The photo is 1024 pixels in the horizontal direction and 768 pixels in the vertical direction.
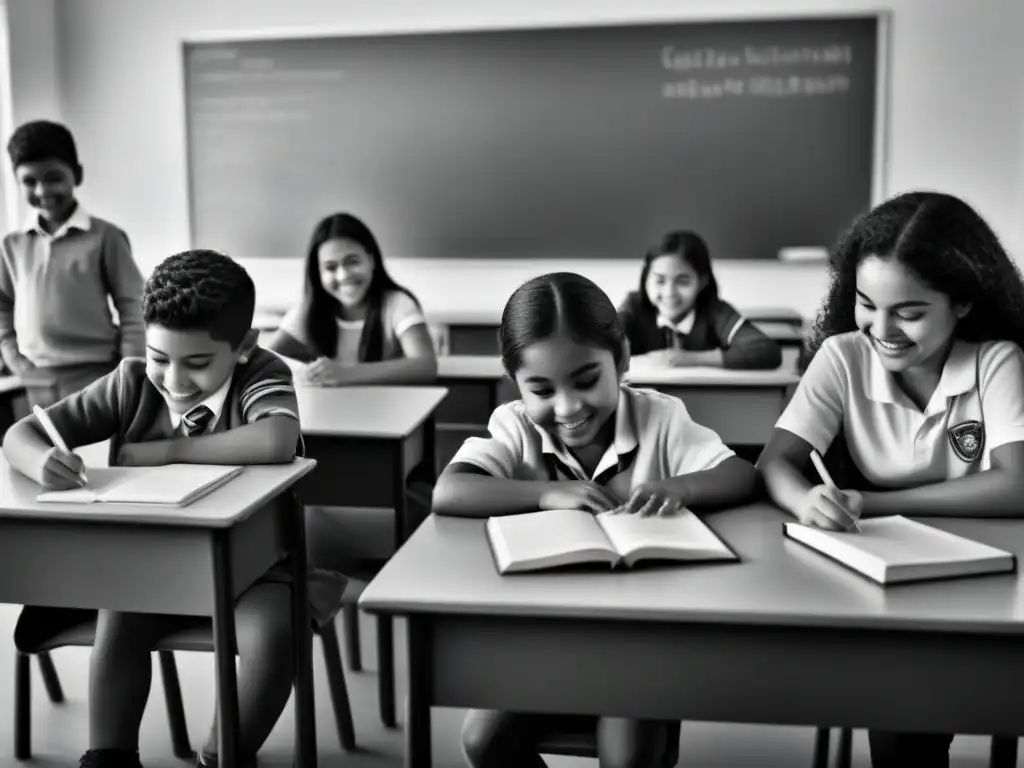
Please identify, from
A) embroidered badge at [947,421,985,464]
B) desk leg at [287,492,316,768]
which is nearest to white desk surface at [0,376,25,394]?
desk leg at [287,492,316,768]

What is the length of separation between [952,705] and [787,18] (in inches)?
163

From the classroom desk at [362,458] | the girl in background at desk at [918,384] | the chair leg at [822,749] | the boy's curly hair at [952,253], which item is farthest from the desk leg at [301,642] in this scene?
the boy's curly hair at [952,253]

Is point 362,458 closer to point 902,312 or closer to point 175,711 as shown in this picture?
A: point 175,711

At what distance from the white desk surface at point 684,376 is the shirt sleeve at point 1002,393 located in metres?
1.23

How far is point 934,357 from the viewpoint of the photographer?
1609 mm

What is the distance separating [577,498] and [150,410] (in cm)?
86

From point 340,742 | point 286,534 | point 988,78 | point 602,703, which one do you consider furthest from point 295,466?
point 988,78

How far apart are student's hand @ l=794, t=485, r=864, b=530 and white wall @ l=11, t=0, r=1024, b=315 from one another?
355 cm

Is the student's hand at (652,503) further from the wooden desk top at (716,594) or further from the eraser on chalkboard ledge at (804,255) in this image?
the eraser on chalkboard ledge at (804,255)

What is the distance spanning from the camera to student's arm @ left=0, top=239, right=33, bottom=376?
122 inches

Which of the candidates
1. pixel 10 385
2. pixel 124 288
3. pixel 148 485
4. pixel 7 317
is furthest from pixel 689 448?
pixel 7 317

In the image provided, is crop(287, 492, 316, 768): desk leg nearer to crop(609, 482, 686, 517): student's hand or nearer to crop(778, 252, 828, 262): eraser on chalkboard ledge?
crop(609, 482, 686, 517): student's hand

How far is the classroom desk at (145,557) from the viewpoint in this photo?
4.74 ft

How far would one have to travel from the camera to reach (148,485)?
1.52 metres
